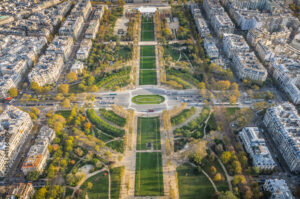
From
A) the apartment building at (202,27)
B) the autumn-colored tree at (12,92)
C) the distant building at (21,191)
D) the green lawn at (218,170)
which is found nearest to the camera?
the distant building at (21,191)

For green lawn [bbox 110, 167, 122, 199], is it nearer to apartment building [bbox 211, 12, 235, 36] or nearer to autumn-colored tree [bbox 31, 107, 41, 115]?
autumn-colored tree [bbox 31, 107, 41, 115]

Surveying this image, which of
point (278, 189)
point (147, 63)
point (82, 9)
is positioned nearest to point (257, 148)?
point (278, 189)

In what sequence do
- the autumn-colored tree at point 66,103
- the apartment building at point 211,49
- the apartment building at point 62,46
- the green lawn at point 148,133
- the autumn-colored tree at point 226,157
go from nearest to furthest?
the autumn-colored tree at point 226,157 → the green lawn at point 148,133 → the autumn-colored tree at point 66,103 → the apartment building at point 62,46 → the apartment building at point 211,49

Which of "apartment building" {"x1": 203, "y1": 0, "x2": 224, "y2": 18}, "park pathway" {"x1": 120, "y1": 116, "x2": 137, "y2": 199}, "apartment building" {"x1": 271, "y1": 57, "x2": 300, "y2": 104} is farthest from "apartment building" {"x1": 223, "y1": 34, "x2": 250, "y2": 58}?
"park pathway" {"x1": 120, "y1": 116, "x2": 137, "y2": 199}

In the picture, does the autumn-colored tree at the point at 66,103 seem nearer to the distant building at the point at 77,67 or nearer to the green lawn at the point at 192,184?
the distant building at the point at 77,67

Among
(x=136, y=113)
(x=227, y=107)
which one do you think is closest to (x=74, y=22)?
(x=136, y=113)

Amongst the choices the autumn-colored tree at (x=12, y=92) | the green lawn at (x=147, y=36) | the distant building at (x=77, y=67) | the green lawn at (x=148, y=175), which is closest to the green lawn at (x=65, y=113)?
the autumn-colored tree at (x=12, y=92)

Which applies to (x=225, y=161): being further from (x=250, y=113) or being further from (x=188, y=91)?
(x=188, y=91)

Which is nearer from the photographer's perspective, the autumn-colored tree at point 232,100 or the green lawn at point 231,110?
the green lawn at point 231,110
